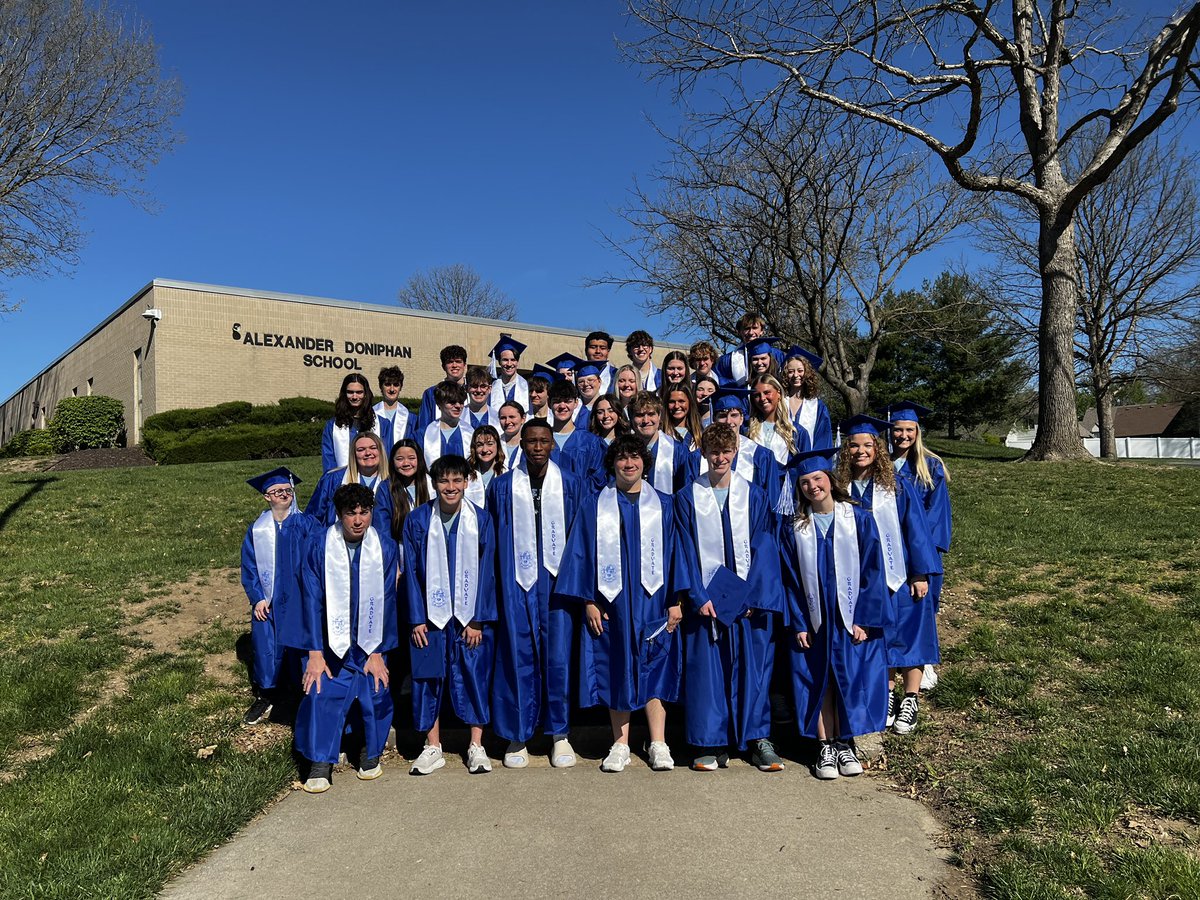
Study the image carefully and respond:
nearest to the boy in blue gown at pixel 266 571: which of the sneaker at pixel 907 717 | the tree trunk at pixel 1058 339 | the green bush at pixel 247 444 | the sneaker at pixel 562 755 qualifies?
the sneaker at pixel 562 755

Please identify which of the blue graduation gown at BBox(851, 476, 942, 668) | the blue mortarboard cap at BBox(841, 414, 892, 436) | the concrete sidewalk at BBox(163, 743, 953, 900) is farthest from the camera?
the blue mortarboard cap at BBox(841, 414, 892, 436)

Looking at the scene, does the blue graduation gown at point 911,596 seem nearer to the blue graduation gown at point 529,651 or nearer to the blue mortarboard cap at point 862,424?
the blue mortarboard cap at point 862,424

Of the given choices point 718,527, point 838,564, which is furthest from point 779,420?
point 838,564

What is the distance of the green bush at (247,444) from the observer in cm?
1780

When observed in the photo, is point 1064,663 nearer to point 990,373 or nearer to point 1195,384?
point 1195,384

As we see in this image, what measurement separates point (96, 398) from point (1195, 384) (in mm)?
35504

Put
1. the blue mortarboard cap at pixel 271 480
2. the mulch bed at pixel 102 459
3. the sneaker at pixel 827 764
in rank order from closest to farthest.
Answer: the sneaker at pixel 827 764, the blue mortarboard cap at pixel 271 480, the mulch bed at pixel 102 459

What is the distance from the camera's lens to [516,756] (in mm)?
4152

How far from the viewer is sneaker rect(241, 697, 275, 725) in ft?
15.6

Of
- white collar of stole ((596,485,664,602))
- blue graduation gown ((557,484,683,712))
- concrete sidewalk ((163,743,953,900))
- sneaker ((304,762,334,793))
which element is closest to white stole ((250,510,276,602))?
sneaker ((304,762,334,793))

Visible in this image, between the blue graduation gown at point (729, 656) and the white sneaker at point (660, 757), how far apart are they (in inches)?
6.3

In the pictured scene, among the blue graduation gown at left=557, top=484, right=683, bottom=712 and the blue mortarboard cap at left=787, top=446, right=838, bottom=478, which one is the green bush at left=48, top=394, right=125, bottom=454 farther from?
the blue mortarboard cap at left=787, top=446, right=838, bottom=478

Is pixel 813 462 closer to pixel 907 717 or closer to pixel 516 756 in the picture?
pixel 907 717

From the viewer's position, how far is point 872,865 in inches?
120
